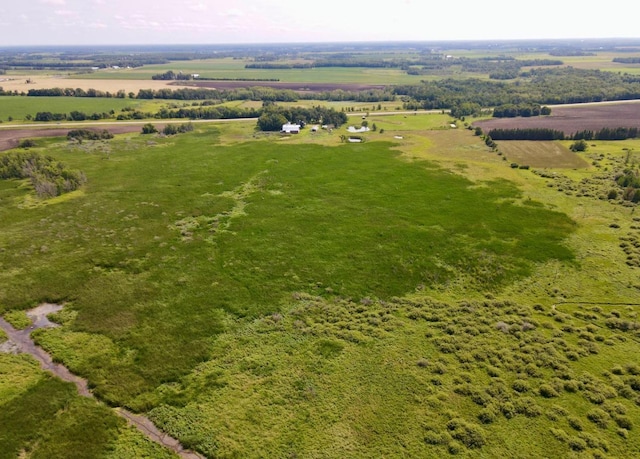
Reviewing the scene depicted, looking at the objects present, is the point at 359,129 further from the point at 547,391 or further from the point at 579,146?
the point at 547,391

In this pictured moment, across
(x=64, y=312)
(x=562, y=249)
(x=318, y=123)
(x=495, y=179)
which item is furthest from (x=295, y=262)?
(x=318, y=123)

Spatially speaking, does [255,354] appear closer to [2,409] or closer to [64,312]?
[2,409]

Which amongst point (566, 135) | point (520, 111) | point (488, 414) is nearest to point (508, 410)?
point (488, 414)

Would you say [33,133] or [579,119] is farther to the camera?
[579,119]

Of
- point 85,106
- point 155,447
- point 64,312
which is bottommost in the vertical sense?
point 155,447

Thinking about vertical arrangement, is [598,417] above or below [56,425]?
below

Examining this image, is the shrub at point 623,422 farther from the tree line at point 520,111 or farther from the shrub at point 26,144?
the tree line at point 520,111

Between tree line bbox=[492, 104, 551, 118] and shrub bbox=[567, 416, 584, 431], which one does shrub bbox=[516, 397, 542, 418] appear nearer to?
shrub bbox=[567, 416, 584, 431]
